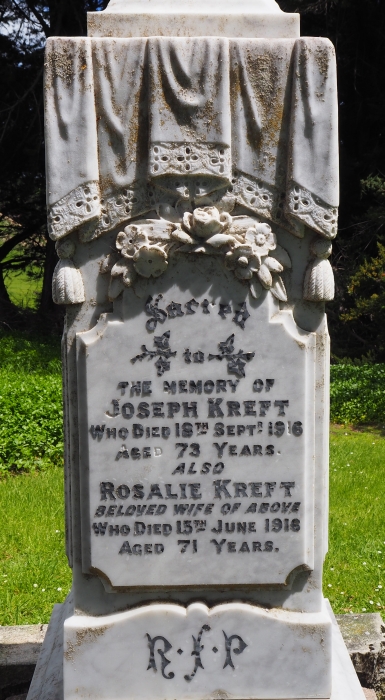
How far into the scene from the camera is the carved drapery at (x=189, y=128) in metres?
2.64

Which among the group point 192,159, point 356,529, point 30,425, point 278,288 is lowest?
point 30,425

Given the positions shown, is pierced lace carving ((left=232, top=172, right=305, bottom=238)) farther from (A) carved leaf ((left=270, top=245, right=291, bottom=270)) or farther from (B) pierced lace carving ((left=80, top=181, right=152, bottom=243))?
(B) pierced lace carving ((left=80, top=181, right=152, bottom=243))

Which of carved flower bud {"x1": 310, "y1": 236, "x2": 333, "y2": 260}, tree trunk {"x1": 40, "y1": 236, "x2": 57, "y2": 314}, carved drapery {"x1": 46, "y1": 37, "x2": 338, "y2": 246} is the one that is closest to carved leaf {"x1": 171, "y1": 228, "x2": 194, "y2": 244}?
carved drapery {"x1": 46, "y1": 37, "x2": 338, "y2": 246}

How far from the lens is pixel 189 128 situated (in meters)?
2.69

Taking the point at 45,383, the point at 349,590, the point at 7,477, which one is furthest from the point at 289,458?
the point at 45,383

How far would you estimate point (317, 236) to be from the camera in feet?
9.16

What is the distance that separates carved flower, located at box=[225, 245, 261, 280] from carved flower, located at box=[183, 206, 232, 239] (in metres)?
0.09

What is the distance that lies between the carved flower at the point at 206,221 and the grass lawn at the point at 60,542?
9.00 feet

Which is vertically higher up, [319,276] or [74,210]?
[74,210]

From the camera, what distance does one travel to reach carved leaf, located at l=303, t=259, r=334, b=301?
277 centimetres

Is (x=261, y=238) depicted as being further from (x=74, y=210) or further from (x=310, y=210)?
(x=74, y=210)

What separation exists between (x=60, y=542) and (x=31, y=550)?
0.77 ft

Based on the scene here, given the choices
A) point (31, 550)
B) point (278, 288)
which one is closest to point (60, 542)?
point (31, 550)

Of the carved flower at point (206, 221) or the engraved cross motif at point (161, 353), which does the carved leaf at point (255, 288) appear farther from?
the engraved cross motif at point (161, 353)
